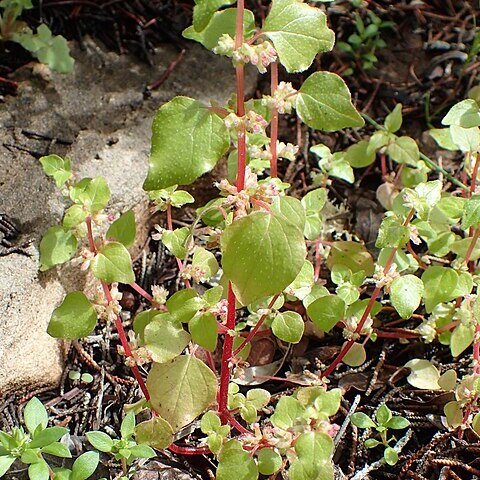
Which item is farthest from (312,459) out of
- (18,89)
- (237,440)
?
(18,89)

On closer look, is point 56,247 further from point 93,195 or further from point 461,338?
point 461,338

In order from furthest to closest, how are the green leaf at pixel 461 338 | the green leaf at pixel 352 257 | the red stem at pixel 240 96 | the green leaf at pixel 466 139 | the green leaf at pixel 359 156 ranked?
the green leaf at pixel 359 156, the green leaf at pixel 352 257, the green leaf at pixel 466 139, the green leaf at pixel 461 338, the red stem at pixel 240 96

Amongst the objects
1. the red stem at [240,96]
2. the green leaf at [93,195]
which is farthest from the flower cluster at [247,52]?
the green leaf at [93,195]

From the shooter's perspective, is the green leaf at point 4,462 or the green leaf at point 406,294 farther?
the green leaf at point 406,294

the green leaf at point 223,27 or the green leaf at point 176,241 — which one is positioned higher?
the green leaf at point 223,27

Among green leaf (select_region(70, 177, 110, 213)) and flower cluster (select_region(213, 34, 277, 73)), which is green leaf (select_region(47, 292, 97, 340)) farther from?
flower cluster (select_region(213, 34, 277, 73))

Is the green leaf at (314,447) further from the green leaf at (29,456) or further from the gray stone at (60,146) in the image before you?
the gray stone at (60,146)
